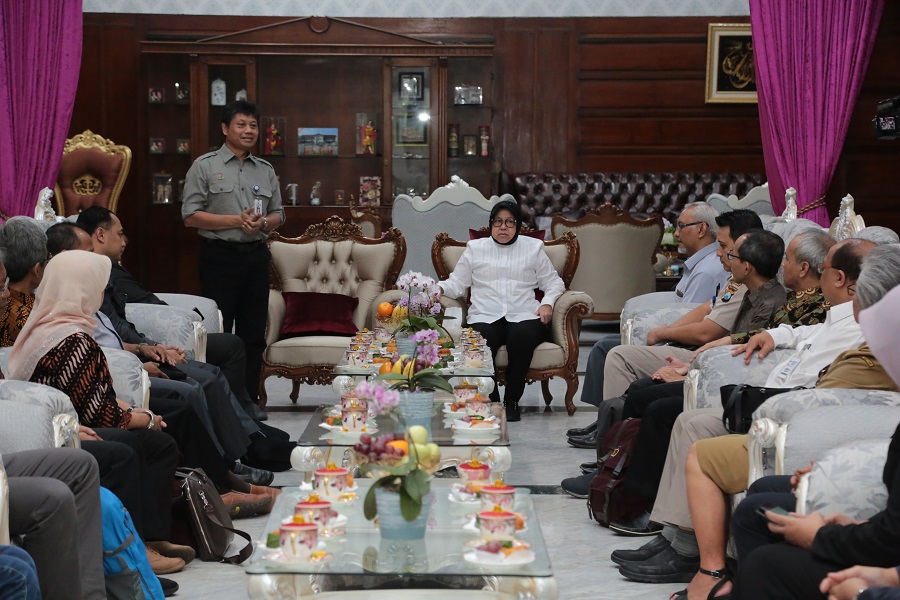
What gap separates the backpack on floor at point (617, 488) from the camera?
413 centimetres

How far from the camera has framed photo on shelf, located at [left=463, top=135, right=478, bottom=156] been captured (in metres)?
10.1

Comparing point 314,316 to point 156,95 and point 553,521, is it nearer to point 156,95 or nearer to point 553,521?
point 553,521

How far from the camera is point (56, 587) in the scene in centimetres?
276

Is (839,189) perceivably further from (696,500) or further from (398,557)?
(398,557)

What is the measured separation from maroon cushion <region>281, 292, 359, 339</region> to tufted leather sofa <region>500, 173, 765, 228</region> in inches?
154

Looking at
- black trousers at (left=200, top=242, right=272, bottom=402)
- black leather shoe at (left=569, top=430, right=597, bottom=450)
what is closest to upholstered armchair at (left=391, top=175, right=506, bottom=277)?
black trousers at (left=200, top=242, right=272, bottom=402)

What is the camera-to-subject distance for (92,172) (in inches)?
361

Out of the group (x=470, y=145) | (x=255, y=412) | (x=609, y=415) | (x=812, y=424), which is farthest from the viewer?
(x=470, y=145)

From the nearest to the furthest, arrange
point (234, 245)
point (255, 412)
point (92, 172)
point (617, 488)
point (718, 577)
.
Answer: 1. point (718, 577)
2. point (617, 488)
3. point (255, 412)
4. point (234, 245)
5. point (92, 172)

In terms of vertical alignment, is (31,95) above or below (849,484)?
above

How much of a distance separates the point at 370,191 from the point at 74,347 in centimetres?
675

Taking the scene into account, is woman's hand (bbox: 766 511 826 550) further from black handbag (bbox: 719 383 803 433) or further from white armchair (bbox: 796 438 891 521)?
black handbag (bbox: 719 383 803 433)

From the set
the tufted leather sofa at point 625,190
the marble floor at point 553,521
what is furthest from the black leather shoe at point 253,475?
the tufted leather sofa at point 625,190

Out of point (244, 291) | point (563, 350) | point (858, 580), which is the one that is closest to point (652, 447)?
point (858, 580)
